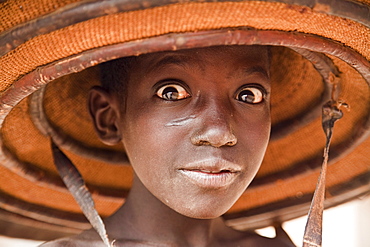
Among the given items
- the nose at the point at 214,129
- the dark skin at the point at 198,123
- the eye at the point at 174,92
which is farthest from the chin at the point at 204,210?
the eye at the point at 174,92

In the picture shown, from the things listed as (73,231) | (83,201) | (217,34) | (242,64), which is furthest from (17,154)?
(217,34)

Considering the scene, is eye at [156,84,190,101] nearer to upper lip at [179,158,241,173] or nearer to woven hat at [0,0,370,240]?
upper lip at [179,158,241,173]

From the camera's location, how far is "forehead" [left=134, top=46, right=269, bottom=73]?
4.94 ft

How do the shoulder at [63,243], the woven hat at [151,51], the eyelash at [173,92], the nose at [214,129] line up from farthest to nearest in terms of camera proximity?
1. the shoulder at [63,243]
2. the eyelash at [173,92]
3. the nose at [214,129]
4. the woven hat at [151,51]

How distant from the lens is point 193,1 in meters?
1.15

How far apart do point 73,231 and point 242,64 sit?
3.33ft

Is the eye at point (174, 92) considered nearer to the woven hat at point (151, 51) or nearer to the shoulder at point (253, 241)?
the woven hat at point (151, 51)

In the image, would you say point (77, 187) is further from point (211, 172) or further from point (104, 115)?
point (211, 172)

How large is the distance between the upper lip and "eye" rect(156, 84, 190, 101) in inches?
7.1

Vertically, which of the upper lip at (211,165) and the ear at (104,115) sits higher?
the ear at (104,115)

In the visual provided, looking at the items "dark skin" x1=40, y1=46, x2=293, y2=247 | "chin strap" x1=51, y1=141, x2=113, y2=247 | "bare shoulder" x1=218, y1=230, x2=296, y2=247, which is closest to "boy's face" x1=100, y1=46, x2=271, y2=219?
"dark skin" x1=40, y1=46, x2=293, y2=247

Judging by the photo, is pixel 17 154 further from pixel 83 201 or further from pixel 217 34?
pixel 217 34

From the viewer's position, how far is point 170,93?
5.09 feet

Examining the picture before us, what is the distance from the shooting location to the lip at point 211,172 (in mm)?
1459
